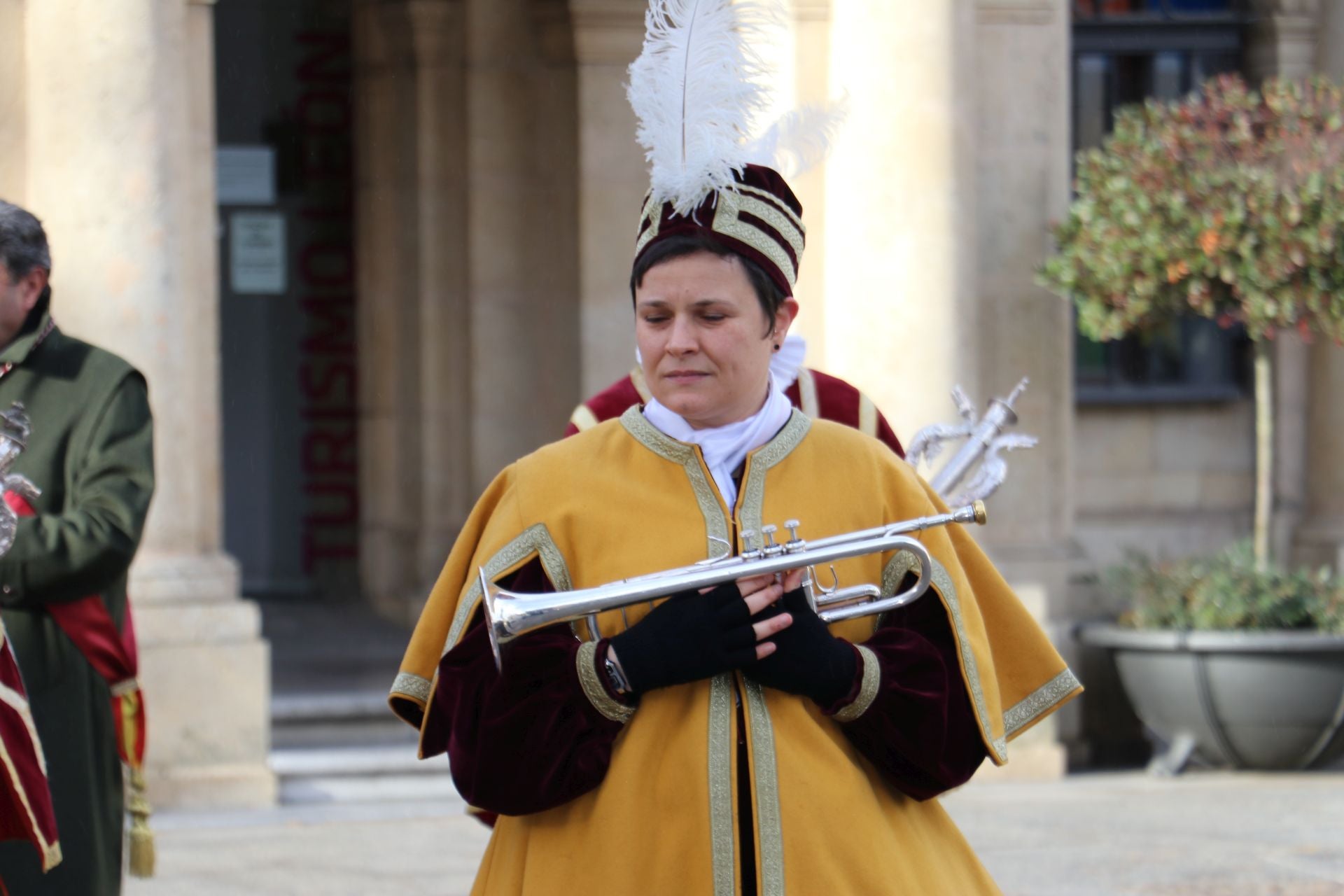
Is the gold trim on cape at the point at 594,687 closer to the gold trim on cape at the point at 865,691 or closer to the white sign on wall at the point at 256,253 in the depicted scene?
the gold trim on cape at the point at 865,691

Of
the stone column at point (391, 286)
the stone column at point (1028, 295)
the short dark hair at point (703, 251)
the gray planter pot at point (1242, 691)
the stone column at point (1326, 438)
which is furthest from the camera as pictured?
the stone column at point (391, 286)

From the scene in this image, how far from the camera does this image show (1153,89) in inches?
424

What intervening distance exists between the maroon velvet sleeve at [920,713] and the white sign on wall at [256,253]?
9.43 meters

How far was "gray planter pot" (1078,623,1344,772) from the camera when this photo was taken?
345 inches

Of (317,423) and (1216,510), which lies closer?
(1216,510)

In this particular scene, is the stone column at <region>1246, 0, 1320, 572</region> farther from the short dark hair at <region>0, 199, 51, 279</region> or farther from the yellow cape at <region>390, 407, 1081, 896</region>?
the yellow cape at <region>390, 407, 1081, 896</region>

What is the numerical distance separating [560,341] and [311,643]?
1.87m

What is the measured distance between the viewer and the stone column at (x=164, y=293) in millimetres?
7613

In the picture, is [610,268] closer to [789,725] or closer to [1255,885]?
[1255,885]

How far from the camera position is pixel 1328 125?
9023 millimetres

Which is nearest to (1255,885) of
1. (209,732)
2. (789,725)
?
(209,732)

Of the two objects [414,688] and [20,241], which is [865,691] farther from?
[20,241]

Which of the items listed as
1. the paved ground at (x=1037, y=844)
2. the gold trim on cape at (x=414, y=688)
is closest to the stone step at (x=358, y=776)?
the paved ground at (x=1037, y=844)

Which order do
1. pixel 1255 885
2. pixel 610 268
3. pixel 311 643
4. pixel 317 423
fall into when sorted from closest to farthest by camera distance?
pixel 1255 885 < pixel 610 268 < pixel 311 643 < pixel 317 423
